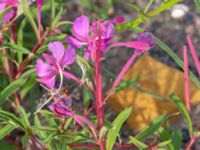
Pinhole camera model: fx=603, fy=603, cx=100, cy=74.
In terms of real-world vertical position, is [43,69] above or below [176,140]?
above

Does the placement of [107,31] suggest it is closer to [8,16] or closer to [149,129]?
[149,129]

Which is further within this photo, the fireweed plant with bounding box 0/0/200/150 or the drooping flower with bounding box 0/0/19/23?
the drooping flower with bounding box 0/0/19/23

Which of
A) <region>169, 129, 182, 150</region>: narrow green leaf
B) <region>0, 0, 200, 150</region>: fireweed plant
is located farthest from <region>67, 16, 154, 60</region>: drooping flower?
<region>169, 129, 182, 150</region>: narrow green leaf

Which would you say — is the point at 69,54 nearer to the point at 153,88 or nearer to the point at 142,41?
the point at 142,41

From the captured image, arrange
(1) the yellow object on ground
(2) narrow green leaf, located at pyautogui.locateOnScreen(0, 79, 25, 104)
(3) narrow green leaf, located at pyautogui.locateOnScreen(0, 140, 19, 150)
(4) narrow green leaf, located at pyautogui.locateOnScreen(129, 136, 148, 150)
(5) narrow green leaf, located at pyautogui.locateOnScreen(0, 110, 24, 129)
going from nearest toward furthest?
(4) narrow green leaf, located at pyautogui.locateOnScreen(129, 136, 148, 150) → (5) narrow green leaf, located at pyautogui.locateOnScreen(0, 110, 24, 129) → (2) narrow green leaf, located at pyautogui.locateOnScreen(0, 79, 25, 104) → (3) narrow green leaf, located at pyautogui.locateOnScreen(0, 140, 19, 150) → (1) the yellow object on ground

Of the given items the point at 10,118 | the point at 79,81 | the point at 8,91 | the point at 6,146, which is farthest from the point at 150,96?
the point at 79,81

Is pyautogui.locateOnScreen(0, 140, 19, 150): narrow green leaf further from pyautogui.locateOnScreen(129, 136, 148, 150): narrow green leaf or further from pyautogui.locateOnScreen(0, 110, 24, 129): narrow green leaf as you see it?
pyautogui.locateOnScreen(129, 136, 148, 150): narrow green leaf
